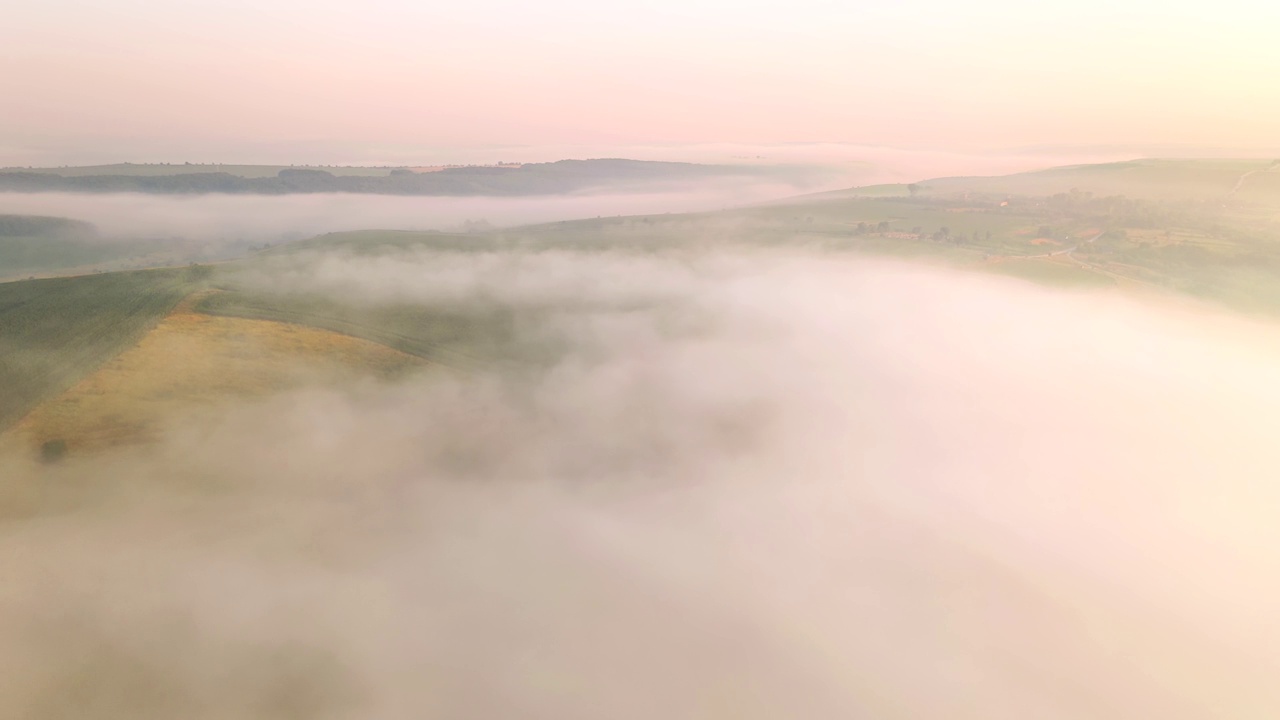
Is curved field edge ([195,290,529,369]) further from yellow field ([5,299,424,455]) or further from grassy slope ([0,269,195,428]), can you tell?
grassy slope ([0,269,195,428])

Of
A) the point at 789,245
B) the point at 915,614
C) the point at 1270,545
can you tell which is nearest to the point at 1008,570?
the point at 915,614

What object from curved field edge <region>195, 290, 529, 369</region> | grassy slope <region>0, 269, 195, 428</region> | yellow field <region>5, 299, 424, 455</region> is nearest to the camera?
yellow field <region>5, 299, 424, 455</region>

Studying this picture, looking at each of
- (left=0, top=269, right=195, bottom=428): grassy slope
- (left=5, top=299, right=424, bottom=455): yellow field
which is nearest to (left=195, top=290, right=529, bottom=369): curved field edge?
(left=5, top=299, right=424, bottom=455): yellow field

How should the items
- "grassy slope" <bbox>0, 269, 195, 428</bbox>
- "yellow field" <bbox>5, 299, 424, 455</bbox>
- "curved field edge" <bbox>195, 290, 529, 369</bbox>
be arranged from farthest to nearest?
"curved field edge" <bbox>195, 290, 529, 369</bbox>, "grassy slope" <bbox>0, 269, 195, 428</bbox>, "yellow field" <bbox>5, 299, 424, 455</bbox>

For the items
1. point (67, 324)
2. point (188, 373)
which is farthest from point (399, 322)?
point (67, 324)

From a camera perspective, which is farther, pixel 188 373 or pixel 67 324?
pixel 67 324

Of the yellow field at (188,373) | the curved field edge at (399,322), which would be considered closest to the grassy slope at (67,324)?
the yellow field at (188,373)

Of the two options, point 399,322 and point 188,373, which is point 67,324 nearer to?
point 188,373
